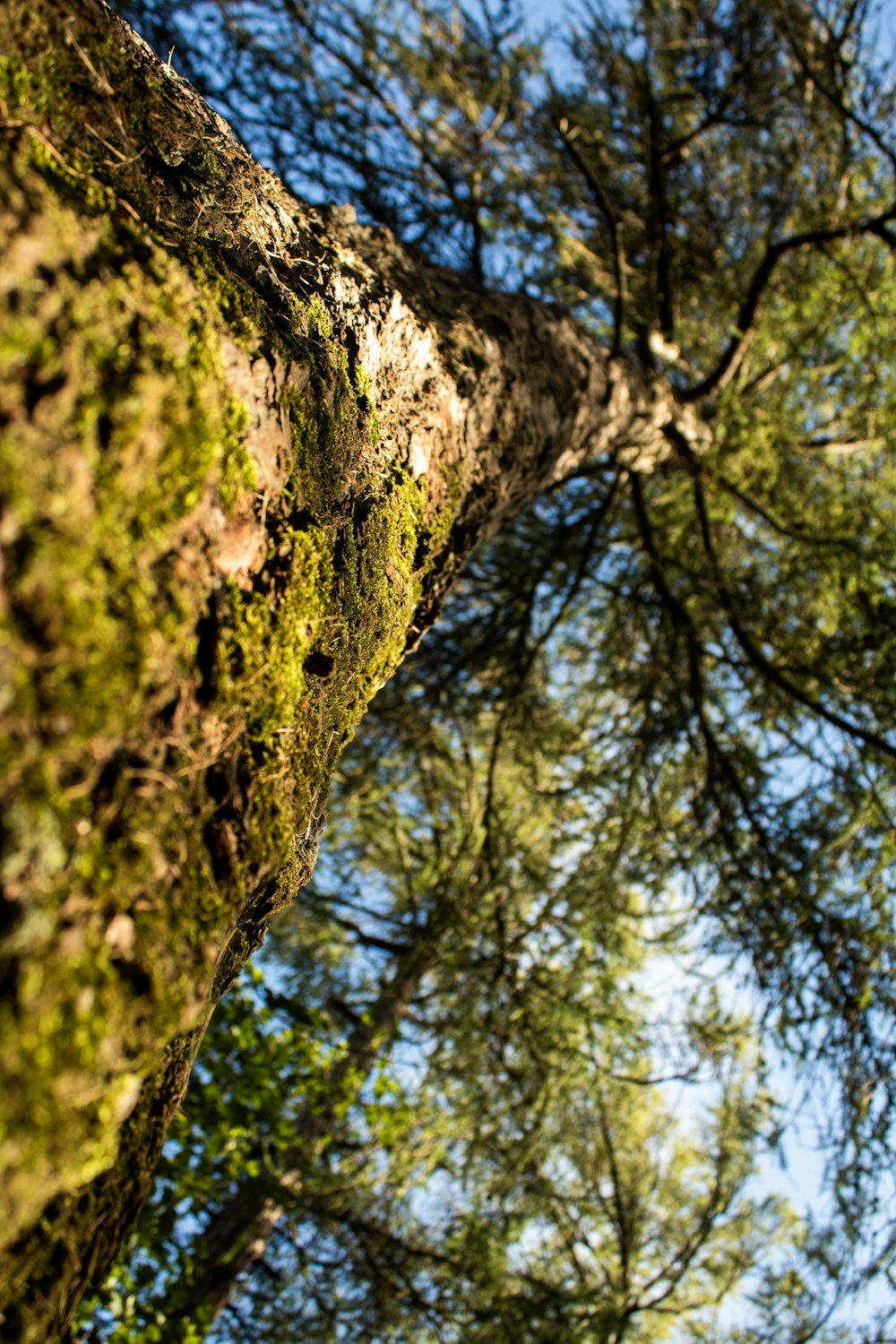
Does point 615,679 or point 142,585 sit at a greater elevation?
point 615,679

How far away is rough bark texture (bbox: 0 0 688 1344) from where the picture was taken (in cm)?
61

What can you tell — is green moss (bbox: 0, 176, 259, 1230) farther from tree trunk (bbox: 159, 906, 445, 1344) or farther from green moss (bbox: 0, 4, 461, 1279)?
tree trunk (bbox: 159, 906, 445, 1344)

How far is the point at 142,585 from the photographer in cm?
74

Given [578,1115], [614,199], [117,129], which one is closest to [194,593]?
[117,129]

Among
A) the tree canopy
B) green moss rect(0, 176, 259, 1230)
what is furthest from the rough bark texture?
the tree canopy

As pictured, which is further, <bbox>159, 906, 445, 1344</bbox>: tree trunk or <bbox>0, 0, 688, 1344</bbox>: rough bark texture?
<bbox>159, 906, 445, 1344</bbox>: tree trunk

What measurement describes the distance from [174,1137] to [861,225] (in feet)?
20.4

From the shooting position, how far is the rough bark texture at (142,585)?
607mm

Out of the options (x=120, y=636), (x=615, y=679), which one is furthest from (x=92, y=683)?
(x=615, y=679)

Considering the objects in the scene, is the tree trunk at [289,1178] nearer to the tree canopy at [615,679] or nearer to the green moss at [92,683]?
the tree canopy at [615,679]

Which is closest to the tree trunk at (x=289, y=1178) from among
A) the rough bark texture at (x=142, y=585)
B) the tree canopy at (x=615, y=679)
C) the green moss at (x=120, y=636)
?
the tree canopy at (x=615, y=679)

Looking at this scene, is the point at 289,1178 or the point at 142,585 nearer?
the point at 142,585

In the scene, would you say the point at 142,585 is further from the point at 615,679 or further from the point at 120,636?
the point at 615,679

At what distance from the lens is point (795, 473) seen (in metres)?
6.27
